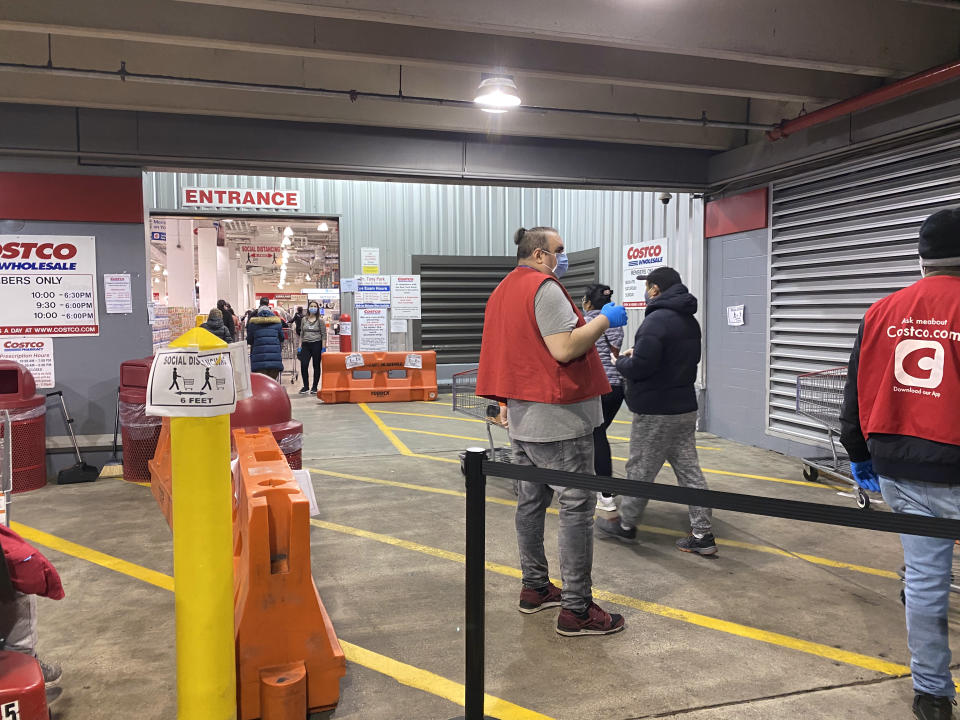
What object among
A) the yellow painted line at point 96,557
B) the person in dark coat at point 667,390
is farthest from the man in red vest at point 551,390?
the yellow painted line at point 96,557

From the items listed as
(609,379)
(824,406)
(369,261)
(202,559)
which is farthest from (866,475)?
(369,261)

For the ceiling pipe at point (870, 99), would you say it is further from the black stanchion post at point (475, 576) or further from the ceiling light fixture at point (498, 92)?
the black stanchion post at point (475, 576)

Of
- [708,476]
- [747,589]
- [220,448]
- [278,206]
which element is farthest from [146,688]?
[278,206]

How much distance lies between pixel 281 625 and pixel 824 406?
17.1ft

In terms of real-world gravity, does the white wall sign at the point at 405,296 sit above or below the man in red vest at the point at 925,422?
above

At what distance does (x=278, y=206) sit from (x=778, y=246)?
8.70 meters

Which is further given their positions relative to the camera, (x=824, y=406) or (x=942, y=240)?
(x=824, y=406)

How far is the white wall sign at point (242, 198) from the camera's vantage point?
12.3 metres

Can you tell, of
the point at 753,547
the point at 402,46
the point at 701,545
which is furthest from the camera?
the point at 402,46

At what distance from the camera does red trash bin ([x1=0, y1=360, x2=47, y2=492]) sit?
20.2 ft

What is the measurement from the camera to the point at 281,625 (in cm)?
275

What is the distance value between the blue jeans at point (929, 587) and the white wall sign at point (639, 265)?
7272 mm

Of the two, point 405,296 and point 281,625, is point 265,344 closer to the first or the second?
point 405,296

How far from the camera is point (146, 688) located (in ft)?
9.75
